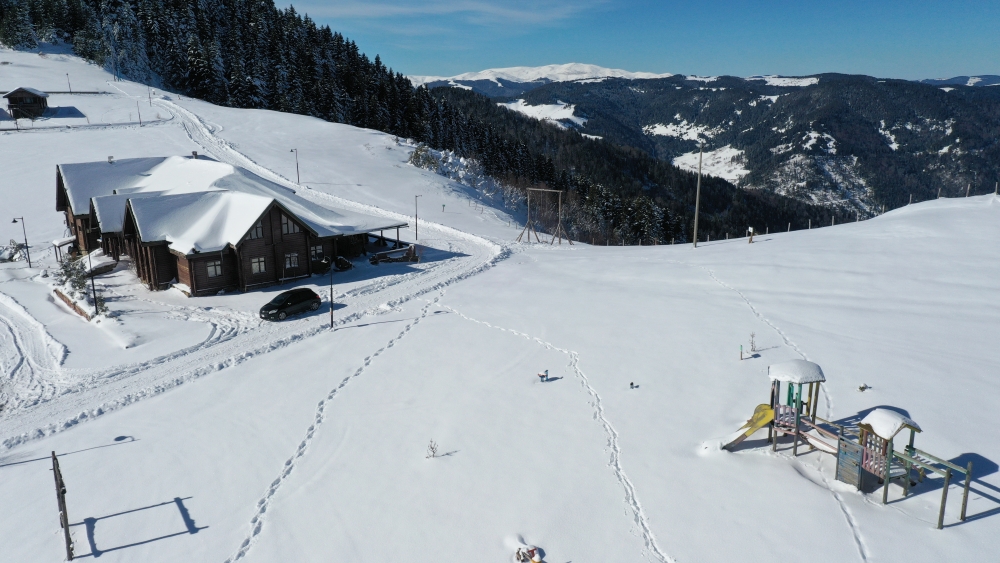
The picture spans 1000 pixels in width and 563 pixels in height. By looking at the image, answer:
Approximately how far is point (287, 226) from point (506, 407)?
21.6m

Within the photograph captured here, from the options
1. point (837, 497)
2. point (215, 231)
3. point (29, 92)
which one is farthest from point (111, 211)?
point (29, 92)

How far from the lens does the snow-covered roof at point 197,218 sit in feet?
108

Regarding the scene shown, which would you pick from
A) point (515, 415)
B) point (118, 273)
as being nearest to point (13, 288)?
point (118, 273)

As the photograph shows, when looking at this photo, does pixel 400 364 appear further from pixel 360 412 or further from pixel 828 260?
pixel 828 260

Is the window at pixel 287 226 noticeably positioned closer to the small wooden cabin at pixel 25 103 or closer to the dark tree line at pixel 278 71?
the dark tree line at pixel 278 71

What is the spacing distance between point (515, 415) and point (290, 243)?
22.2m

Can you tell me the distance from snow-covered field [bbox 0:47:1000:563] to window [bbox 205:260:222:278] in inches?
61.3

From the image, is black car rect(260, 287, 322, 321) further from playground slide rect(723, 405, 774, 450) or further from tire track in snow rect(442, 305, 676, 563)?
playground slide rect(723, 405, 774, 450)

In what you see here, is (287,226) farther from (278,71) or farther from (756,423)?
(278,71)

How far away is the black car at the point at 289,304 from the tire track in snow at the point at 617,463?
39.5ft

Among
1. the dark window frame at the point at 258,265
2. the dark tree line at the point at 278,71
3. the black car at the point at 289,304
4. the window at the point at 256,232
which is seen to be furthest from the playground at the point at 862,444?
the dark tree line at the point at 278,71

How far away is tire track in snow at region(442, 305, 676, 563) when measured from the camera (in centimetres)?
1277

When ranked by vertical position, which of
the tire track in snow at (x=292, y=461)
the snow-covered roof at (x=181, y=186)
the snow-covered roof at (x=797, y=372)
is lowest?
the tire track in snow at (x=292, y=461)

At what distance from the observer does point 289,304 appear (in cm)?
2933
